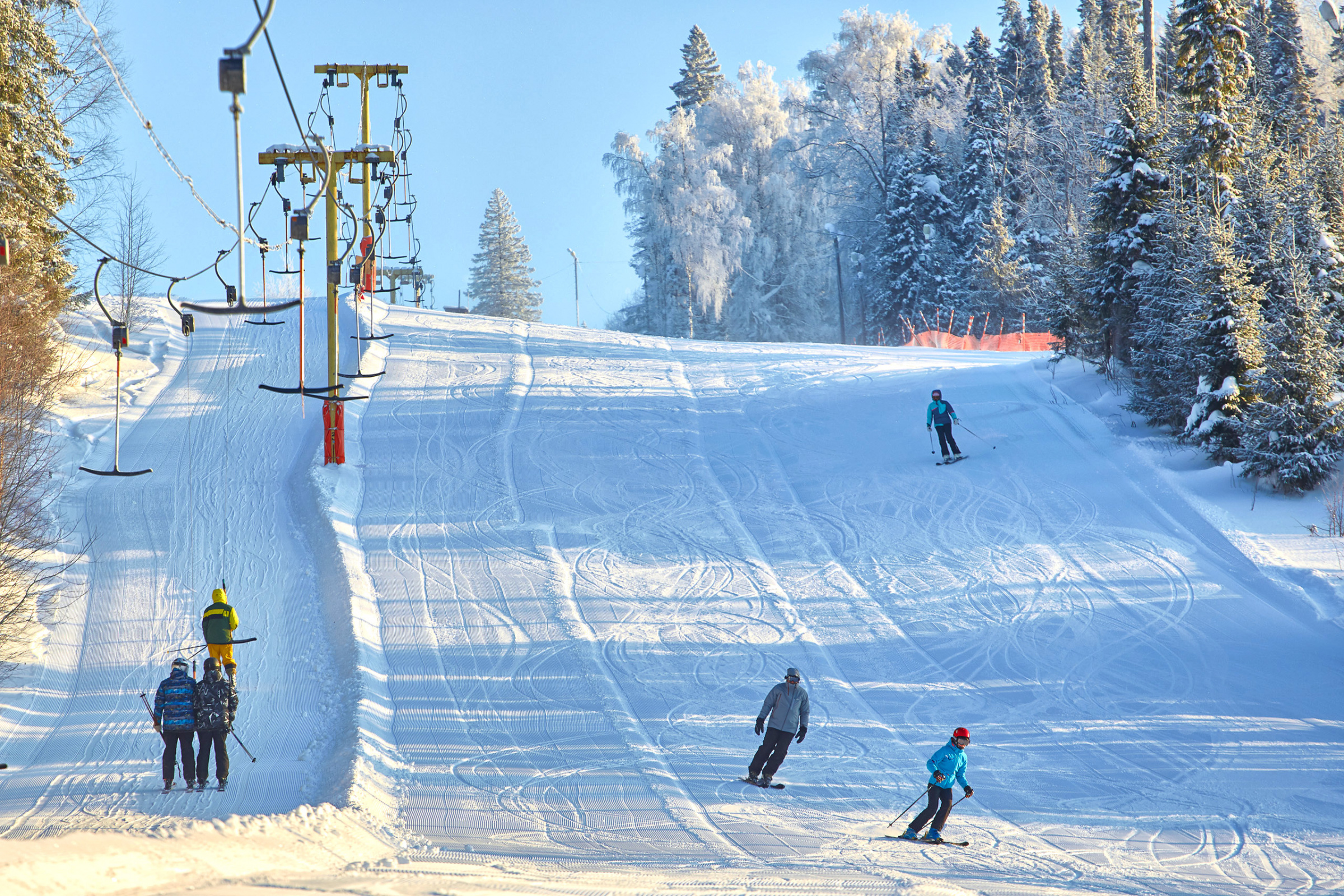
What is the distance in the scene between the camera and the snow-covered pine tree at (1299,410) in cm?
1811

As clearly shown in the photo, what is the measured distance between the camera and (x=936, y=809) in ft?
30.6

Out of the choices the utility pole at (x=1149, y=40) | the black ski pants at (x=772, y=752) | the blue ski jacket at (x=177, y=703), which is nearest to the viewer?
the blue ski jacket at (x=177, y=703)

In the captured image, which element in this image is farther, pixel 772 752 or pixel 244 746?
pixel 244 746

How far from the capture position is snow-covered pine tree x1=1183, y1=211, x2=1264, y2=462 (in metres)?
19.2

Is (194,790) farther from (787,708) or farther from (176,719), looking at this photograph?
(787,708)

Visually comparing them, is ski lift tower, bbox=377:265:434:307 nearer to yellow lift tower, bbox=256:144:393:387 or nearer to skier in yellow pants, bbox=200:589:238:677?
yellow lift tower, bbox=256:144:393:387

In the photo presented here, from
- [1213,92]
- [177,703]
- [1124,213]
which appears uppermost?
[1213,92]

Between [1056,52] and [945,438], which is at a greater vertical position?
[1056,52]

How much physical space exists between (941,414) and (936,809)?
500 inches

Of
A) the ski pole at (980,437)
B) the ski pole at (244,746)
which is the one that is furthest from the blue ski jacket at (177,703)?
the ski pole at (980,437)

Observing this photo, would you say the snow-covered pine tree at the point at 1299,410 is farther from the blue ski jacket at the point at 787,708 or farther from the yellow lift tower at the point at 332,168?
the yellow lift tower at the point at 332,168

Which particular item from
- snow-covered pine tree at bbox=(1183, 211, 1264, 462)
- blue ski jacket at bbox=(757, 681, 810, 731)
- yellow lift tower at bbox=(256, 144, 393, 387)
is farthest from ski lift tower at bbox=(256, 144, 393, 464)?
snow-covered pine tree at bbox=(1183, 211, 1264, 462)

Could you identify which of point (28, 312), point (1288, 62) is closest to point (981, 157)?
point (1288, 62)

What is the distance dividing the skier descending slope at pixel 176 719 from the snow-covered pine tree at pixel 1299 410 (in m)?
17.1
